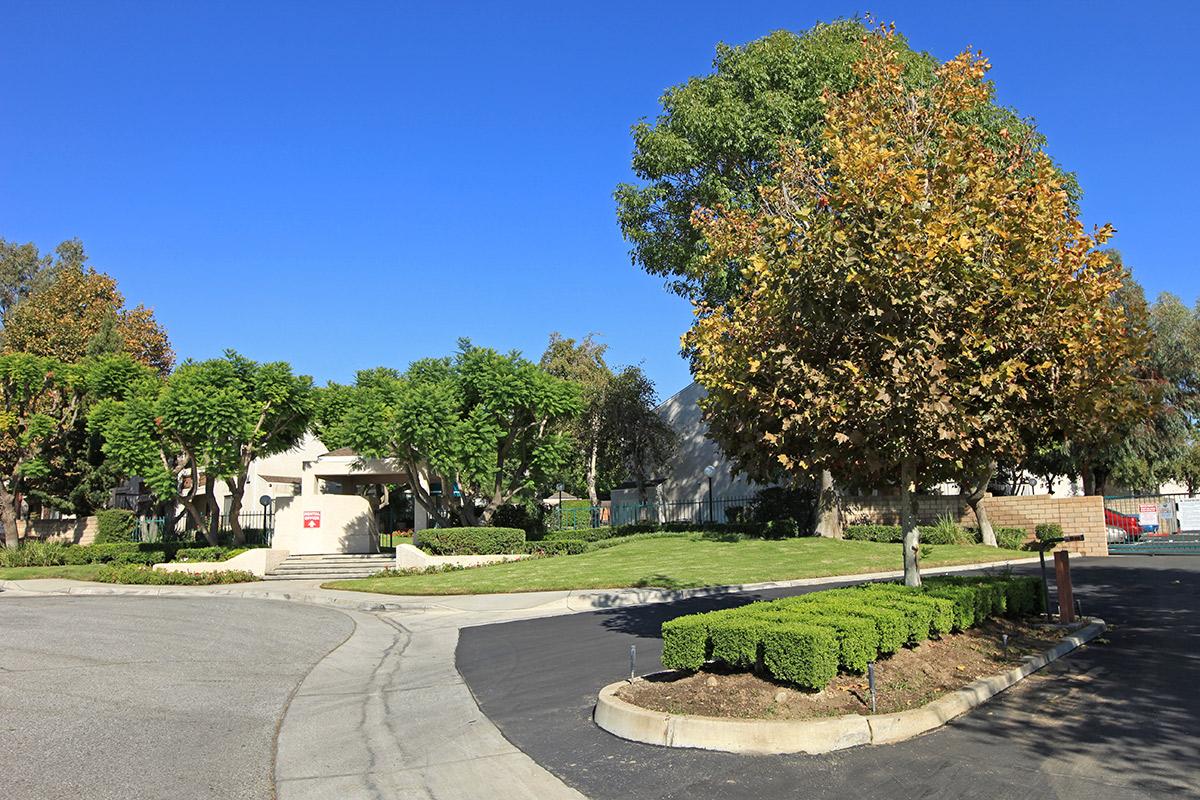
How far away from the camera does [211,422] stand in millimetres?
25766

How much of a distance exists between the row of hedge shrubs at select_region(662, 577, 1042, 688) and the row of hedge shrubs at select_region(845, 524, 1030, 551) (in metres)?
17.1

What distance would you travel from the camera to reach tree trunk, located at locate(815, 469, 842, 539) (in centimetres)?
2858

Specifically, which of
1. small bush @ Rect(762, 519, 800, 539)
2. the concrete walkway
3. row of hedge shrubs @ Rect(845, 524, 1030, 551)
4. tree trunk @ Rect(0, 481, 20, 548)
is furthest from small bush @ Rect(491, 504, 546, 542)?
tree trunk @ Rect(0, 481, 20, 548)

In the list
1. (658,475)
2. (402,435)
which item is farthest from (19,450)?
(658,475)

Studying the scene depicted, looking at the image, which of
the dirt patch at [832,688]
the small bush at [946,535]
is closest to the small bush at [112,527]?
the small bush at [946,535]

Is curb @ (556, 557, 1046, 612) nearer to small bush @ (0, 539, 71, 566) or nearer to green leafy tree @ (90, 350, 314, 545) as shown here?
green leafy tree @ (90, 350, 314, 545)

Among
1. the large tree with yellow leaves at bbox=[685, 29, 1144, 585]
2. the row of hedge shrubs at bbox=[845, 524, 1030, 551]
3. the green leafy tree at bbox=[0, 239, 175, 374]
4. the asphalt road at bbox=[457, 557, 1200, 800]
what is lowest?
the asphalt road at bbox=[457, 557, 1200, 800]

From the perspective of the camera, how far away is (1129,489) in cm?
4559

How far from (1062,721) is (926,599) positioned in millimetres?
1926

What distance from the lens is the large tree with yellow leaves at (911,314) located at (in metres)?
8.39

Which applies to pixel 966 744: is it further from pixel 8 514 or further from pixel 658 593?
pixel 8 514

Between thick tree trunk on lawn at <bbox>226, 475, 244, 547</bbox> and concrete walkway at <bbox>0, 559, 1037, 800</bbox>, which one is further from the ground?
thick tree trunk on lawn at <bbox>226, 475, 244, 547</bbox>

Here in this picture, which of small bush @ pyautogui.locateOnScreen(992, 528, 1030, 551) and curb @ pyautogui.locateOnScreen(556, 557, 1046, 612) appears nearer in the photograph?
curb @ pyautogui.locateOnScreen(556, 557, 1046, 612)

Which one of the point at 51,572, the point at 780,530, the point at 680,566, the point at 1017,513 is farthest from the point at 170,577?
the point at 1017,513
